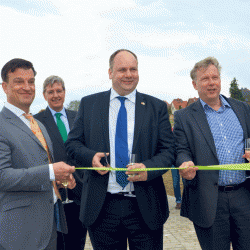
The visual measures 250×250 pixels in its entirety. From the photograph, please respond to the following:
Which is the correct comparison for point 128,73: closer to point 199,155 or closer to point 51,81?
point 199,155

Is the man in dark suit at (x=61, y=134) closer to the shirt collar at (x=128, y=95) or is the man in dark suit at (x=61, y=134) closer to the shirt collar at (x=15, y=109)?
the shirt collar at (x=128, y=95)

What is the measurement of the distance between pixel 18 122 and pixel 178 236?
4469 mm

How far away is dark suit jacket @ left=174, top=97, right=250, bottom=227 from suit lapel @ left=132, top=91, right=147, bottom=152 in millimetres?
541

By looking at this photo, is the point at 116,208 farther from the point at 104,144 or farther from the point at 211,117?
the point at 211,117

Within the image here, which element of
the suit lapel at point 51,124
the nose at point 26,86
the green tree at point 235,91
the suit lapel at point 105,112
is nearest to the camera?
the nose at point 26,86

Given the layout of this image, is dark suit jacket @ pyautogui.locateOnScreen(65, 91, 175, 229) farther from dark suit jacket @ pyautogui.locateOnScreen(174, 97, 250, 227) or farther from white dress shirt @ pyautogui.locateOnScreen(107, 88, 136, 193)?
dark suit jacket @ pyautogui.locateOnScreen(174, 97, 250, 227)

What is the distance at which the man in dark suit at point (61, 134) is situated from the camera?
4355mm

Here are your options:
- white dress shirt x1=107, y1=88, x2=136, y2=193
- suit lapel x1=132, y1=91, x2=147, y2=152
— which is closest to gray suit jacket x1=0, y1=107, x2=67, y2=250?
white dress shirt x1=107, y1=88, x2=136, y2=193

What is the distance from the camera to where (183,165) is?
10.2 ft

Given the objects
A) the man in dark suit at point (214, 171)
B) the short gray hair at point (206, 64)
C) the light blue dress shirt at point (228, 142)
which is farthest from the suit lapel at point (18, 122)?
the short gray hair at point (206, 64)

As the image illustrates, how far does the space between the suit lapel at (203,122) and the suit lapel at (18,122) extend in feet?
5.59

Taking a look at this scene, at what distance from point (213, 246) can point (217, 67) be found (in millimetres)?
1977

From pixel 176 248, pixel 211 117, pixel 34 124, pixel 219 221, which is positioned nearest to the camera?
pixel 34 124

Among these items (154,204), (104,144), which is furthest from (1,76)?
(154,204)
